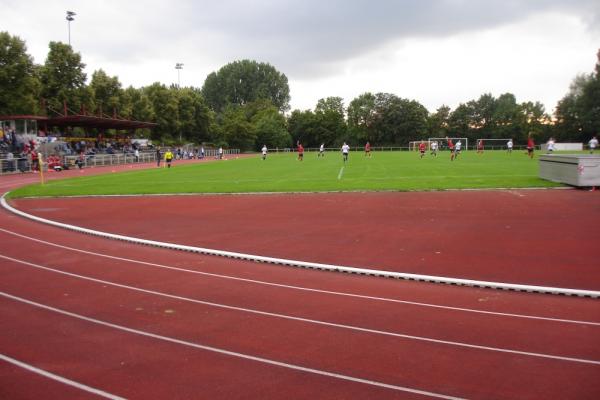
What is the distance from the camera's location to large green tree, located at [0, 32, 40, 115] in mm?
44656

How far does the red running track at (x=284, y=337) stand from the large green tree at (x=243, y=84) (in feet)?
465

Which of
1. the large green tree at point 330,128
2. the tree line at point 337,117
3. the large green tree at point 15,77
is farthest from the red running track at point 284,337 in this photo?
the large green tree at point 330,128

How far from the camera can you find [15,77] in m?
45.6

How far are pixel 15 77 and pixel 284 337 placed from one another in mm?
49892

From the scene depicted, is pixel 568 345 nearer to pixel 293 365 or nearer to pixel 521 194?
pixel 293 365

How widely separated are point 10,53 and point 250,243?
147ft

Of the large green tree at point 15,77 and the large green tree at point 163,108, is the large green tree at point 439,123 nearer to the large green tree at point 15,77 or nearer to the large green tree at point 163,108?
the large green tree at point 163,108

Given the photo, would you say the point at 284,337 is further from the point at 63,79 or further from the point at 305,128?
the point at 305,128

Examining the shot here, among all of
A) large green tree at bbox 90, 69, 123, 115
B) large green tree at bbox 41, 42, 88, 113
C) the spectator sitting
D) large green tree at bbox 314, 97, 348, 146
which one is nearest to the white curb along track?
the spectator sitting

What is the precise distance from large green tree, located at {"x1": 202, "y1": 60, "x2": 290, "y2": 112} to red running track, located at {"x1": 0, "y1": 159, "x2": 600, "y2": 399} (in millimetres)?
141618

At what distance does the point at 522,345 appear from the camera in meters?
5.56

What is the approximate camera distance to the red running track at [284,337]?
470cm

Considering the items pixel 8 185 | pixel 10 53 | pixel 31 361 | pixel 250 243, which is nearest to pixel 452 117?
pixel 10 53

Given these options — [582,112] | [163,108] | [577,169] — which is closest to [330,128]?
[163,108]
